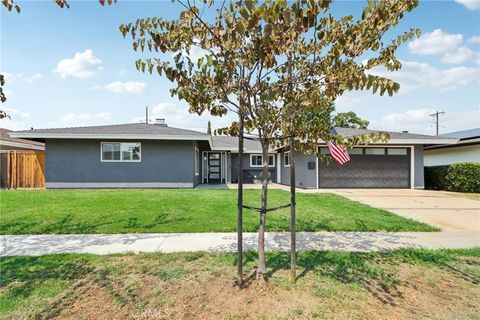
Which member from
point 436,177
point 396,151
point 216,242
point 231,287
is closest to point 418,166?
point 436,177

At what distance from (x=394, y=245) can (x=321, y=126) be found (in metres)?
3.11

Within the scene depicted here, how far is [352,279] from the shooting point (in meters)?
3.61

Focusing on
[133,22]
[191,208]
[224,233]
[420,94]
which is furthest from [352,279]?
[420,94]

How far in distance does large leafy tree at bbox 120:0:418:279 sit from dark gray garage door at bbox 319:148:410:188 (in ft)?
44.9

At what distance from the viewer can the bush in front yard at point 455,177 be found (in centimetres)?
1448

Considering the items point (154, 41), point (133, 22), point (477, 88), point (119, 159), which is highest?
point (477, 88)

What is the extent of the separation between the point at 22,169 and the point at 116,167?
467 centimetres

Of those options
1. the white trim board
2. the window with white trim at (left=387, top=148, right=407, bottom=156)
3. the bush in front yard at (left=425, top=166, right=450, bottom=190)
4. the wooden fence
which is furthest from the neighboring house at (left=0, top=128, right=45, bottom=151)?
the bush in front yard at (left=425, top=166, right=450, bottom=190)

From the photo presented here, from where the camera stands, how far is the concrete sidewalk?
16.0 feet

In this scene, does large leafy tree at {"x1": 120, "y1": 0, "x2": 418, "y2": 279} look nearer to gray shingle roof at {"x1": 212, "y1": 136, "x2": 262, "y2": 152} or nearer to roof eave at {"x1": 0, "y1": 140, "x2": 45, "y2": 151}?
gray shingle roof at {"x1": 212, "y1": 136, "x2": 262, "y2": 152}

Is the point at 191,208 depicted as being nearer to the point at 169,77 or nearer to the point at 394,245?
the point at 394,245

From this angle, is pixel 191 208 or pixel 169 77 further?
pixel 191 208

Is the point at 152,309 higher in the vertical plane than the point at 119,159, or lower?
lower

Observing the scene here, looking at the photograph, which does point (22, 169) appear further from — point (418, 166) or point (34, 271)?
point (418, 166)
